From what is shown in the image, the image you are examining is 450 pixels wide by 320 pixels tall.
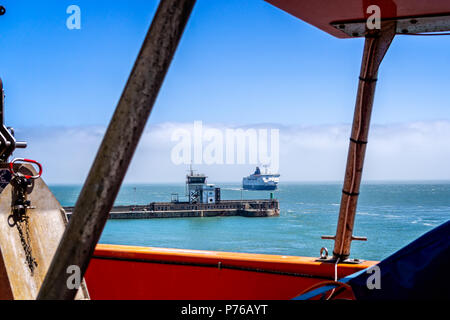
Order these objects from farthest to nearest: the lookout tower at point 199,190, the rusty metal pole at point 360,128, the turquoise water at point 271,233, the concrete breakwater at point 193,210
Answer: the lookout tower at point 199,190
the concrete breakwater at point 193,210
the turquoise water at point 271,233
the rusty metal pole at point 360,128

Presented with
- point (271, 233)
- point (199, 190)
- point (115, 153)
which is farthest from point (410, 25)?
point (199, 190)

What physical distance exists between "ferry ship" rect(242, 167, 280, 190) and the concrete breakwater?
2014 inches

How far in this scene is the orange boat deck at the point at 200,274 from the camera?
2.97 metres

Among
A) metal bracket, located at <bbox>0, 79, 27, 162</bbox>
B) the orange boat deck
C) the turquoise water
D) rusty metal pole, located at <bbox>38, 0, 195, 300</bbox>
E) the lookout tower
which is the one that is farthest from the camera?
the lookout tower


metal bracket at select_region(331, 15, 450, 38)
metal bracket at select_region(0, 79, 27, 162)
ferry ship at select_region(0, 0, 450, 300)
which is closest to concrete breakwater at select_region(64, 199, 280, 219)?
ferry ship at select_region(0, 0, 450, 300)

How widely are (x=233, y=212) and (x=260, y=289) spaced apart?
2712 inches

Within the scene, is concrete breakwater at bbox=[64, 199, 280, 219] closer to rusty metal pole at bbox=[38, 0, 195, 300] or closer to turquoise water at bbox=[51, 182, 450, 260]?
turquoise water at bbox=[51, 182, 450, 260]

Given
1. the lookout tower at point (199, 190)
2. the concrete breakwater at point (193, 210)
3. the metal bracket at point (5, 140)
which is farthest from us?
the lookout tower at point (199, 190)

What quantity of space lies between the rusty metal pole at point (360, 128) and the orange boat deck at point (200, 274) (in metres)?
0.31

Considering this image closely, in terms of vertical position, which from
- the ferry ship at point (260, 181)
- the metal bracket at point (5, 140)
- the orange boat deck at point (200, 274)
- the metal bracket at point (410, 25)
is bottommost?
the ferry ship at point (260, 181)

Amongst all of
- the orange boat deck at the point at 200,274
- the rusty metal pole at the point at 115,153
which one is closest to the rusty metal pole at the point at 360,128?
the orange boat deck at the point at 200,274

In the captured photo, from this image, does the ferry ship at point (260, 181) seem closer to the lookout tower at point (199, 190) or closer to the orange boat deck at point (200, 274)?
the lookout tower at point (199, 190)

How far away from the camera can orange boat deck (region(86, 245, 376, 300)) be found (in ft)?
9.75
